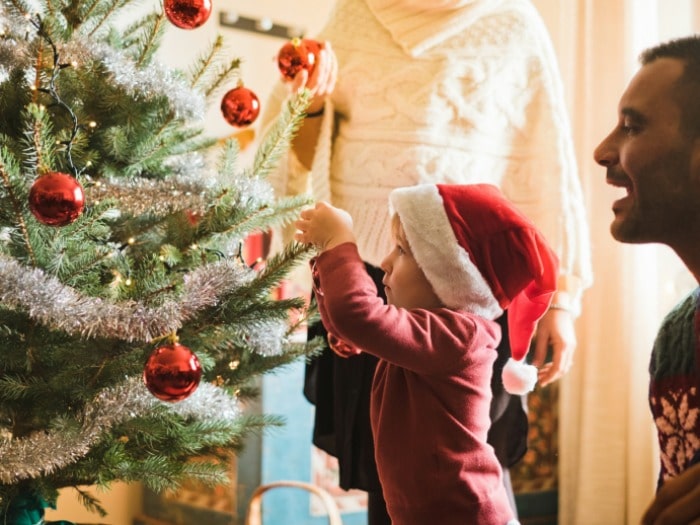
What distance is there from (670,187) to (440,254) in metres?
0.29

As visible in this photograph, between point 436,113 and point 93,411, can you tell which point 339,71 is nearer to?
point 436,113

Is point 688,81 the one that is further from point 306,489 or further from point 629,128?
point 306,489

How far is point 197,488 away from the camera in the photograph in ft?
6.77

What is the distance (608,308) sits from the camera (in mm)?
1977

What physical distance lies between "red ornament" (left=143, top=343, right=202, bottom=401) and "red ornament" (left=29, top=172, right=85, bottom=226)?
0.19 metres

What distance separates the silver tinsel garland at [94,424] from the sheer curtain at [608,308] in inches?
43.5

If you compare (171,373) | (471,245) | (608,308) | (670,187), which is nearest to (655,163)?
(670,187)

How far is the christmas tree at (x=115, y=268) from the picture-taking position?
100 centimetres

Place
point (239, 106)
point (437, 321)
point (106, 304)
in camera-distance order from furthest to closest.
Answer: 1. point (239, 106)
2. point (106, 304)
3. point (437, 321)

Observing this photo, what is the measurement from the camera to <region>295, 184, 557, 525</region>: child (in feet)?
2.62

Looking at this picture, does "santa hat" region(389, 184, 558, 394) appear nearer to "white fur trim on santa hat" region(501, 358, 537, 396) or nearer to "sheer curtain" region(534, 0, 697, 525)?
"white fur trim on santa hat" region(501, 358, 537, 396)

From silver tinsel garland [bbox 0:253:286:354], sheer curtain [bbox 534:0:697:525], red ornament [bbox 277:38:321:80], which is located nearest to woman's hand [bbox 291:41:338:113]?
red ornament [bbox 277:38:321:80]

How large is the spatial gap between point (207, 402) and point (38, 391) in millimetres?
226

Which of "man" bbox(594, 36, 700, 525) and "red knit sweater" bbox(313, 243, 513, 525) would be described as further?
"red knit sweater" bbox(313, 243, 513, 525)
